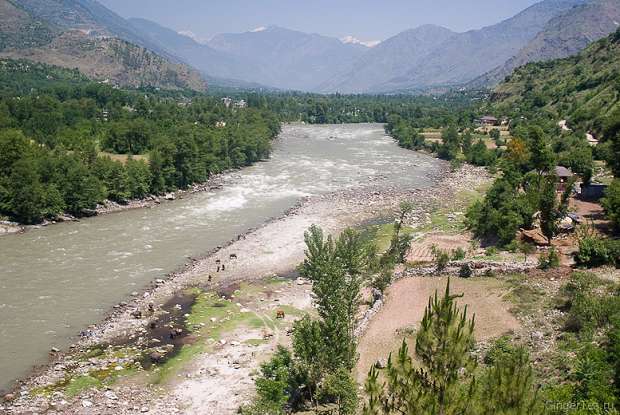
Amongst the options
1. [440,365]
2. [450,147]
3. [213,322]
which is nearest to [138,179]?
[213,322]

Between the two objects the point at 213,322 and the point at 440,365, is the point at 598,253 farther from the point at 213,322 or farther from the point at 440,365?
the point at 213,322

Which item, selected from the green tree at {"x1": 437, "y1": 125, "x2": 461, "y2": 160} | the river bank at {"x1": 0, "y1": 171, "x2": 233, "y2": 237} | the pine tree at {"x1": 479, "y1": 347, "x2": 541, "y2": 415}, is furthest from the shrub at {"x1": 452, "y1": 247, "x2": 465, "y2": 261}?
the green tree at {"x1": 437, "y1": 125, "x2": 461, "y2": 160}

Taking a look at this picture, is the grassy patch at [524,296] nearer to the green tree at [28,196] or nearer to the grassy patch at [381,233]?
the grassy patch at [381,233]

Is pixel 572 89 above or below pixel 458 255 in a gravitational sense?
above

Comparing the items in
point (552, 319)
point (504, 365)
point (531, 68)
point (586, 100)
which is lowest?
point (552, 319)

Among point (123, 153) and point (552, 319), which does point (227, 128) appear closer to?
point (123, 153)

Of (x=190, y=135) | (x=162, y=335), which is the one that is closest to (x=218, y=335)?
(x=162, y=335)

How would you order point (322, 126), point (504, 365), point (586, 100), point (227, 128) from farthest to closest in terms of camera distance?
point (322, 126) < point (586, 100) < point (227, 128) < point (504, 365)
